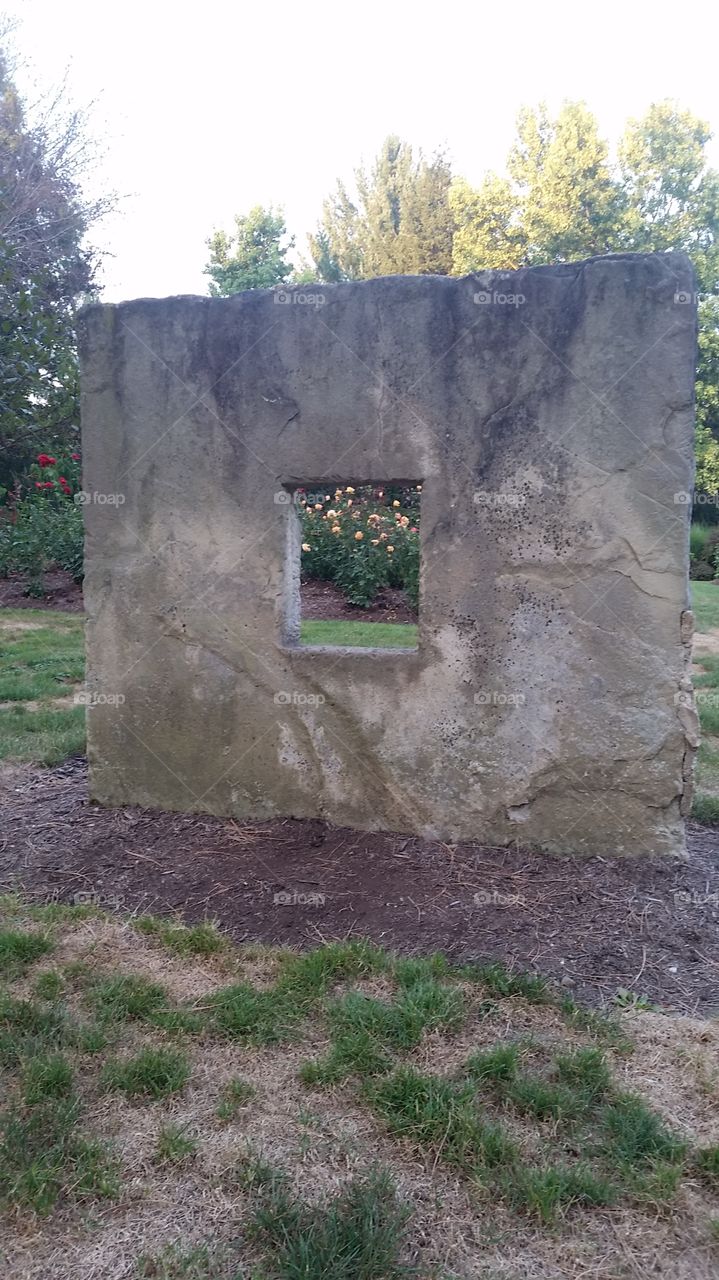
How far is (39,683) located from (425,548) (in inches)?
176

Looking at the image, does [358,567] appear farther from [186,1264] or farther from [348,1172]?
[186,1264]

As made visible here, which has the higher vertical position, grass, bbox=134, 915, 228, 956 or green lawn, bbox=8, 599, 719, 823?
green lawn, bbox=8, 599, 719, 823

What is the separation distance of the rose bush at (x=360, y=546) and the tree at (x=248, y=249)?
21091 millimetres

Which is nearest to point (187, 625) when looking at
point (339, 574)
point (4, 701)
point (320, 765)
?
point (320, 765)

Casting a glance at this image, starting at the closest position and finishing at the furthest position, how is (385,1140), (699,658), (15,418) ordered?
1. (385,1140)
2. (15,418)
3. (699,658)

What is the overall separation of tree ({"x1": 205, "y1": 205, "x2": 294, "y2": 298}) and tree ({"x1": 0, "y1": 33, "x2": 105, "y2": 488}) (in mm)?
22639

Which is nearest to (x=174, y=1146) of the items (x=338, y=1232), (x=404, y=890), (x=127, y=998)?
(x=338, y=1232)

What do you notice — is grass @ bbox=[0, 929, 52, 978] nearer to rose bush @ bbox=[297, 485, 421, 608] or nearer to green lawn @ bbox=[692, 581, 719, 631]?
rose bush @ bbox=[297, 485, 421, 608]

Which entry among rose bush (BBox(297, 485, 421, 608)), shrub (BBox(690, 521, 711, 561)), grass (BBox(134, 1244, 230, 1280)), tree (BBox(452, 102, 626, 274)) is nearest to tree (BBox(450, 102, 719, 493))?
tree (BBox(452, 102, 626, 274))

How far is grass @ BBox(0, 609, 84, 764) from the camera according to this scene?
5496mm

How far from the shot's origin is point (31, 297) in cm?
485

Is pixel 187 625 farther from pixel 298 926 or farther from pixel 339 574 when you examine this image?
pixel 339 574

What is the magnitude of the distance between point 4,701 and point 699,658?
20.3 feet

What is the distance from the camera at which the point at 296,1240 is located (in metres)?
1.85
